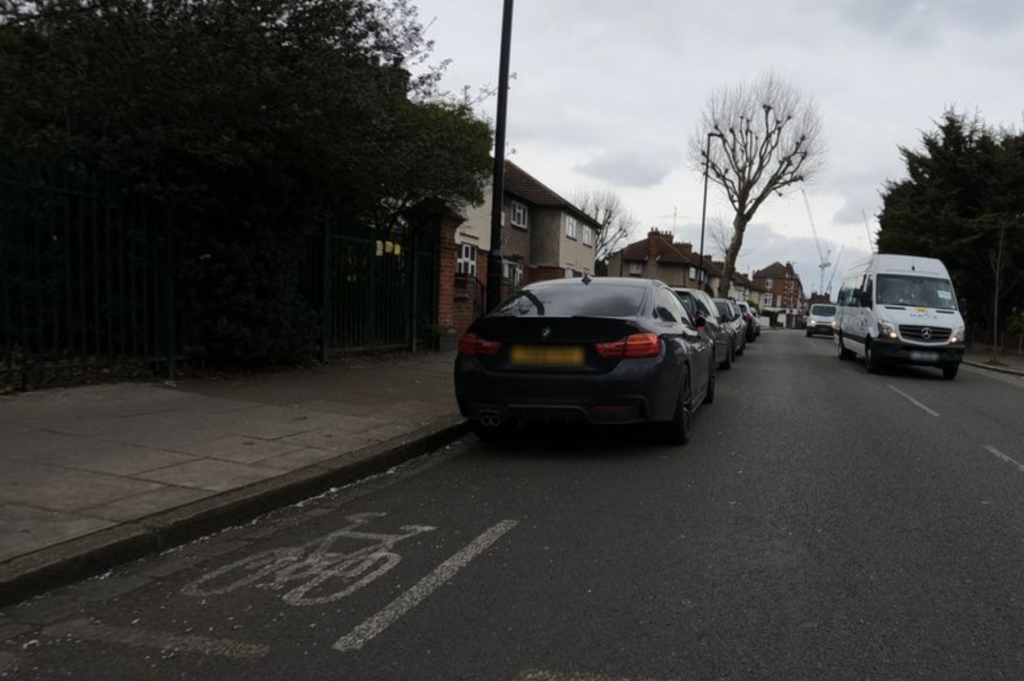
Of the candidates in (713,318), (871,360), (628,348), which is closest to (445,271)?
(713,318)

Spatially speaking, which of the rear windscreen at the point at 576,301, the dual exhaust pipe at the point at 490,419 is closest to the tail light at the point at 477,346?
the rear windscreen at the point at 576,301

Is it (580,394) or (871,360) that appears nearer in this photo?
(580,394)

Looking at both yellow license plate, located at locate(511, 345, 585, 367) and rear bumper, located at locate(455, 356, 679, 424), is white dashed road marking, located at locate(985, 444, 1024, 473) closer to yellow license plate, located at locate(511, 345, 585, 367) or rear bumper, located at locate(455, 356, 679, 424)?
rear bumper, located at locate(455, 356, 679, 424)

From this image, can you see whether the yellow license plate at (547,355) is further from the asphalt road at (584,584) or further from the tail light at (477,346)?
the asphalt road at (584,584)

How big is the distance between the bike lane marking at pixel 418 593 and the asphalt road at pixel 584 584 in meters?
0.01

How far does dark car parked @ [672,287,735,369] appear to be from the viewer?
12.8 m

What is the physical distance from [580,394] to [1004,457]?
4.13m

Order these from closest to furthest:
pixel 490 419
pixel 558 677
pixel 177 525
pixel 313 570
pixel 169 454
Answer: pixel 558 677
pixel 313 570
pixel 177 525
pixel 169 454
pixel 490 419

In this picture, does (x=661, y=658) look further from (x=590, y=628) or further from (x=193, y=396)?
(x=193, y=396)

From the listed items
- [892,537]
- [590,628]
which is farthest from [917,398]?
[590,628]

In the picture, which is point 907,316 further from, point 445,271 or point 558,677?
point 558,677

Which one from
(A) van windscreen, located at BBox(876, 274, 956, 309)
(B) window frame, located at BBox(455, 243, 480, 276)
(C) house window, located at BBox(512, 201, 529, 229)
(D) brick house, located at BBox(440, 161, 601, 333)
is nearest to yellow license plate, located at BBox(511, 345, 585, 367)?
(A) van windscreen, located at BBox(876, 274, 956, 309)

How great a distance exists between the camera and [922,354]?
14.3 metres

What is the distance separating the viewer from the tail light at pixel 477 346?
650cm
